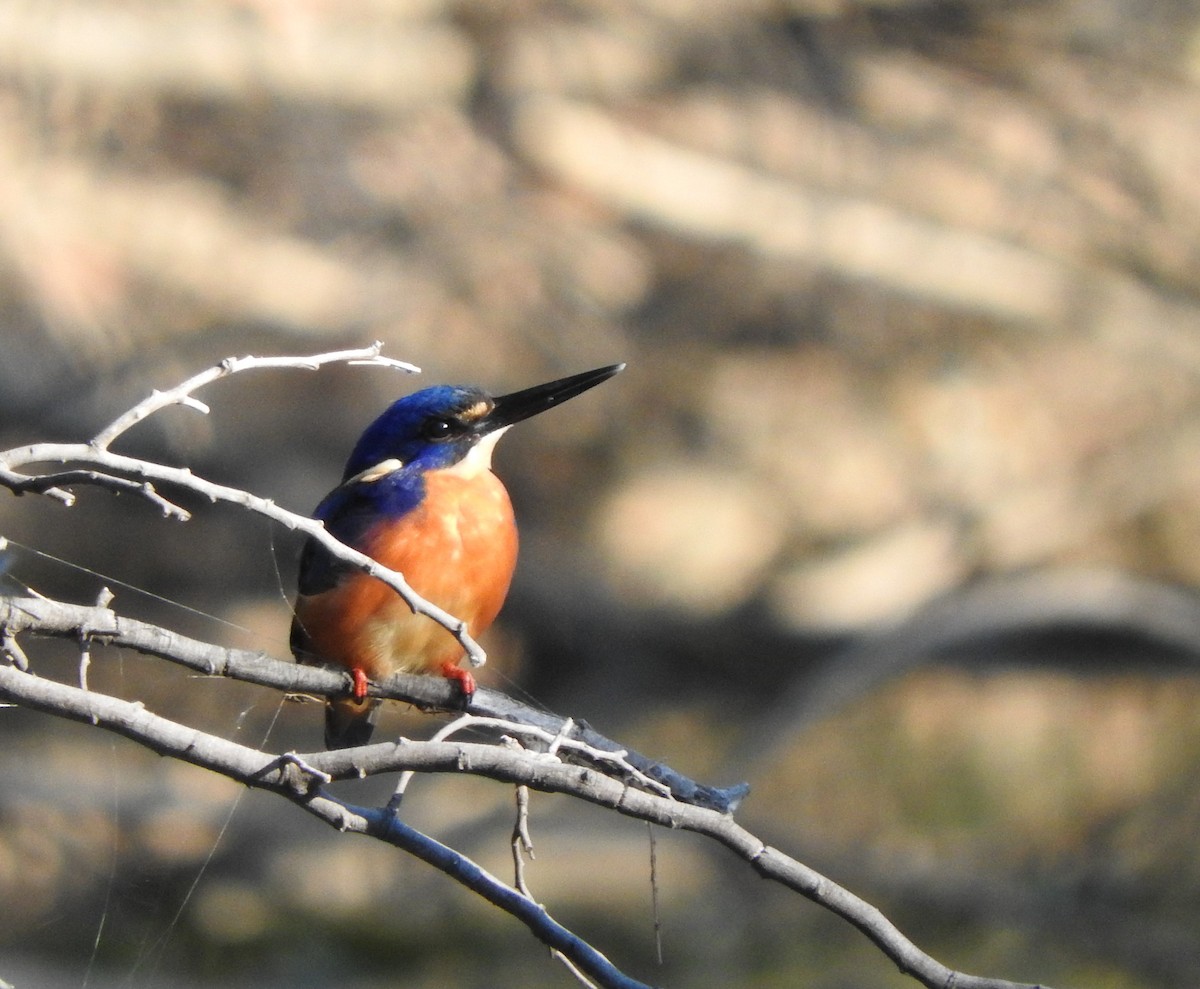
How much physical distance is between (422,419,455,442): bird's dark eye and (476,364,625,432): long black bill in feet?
0.13

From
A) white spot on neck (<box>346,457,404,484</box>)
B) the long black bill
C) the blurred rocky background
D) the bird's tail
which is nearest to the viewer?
the long black bill

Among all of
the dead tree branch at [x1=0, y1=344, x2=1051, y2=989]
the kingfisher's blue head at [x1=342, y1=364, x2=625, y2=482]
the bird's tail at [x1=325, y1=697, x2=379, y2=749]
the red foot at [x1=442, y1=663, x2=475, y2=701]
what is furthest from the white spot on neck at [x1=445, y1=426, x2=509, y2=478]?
the dead tree branch at [x1=0, y1=344, x2=1051, y2=989]

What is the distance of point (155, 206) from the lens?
491 centimetres

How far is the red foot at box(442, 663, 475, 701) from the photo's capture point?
1419 mm

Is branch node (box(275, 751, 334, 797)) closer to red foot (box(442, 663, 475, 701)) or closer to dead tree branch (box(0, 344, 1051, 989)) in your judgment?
dead tree branch (box(0, 344, 1051, 989))

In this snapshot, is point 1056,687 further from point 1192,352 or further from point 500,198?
point 500,198

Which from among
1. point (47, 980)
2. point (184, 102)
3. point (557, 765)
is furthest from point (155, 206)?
point (557, 765)

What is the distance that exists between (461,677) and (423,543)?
0.18 metres

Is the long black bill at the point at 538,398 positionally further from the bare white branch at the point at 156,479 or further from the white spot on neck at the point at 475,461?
the bare white branch at the point at 156,479

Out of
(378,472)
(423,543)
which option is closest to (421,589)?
(423,543)

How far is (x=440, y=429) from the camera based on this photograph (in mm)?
1813

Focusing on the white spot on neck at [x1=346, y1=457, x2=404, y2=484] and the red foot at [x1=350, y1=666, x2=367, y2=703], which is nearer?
the red foot at [x1=350, y1=666, x2=367, y2=703]

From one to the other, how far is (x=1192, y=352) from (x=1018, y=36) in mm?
1279

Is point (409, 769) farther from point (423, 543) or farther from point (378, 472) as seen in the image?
point (378, 472)
